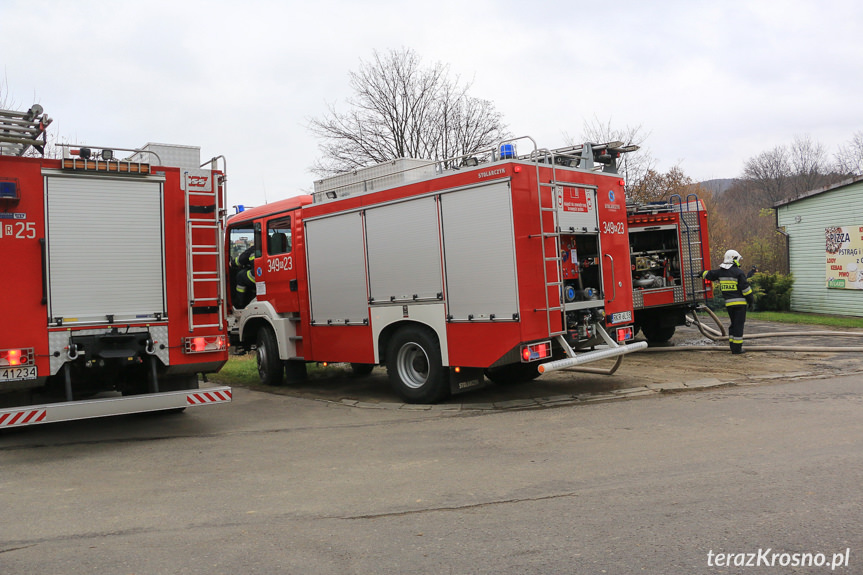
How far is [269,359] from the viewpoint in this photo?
38.5ft

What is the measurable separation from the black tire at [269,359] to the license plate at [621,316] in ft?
18.0

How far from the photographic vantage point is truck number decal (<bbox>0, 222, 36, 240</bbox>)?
702 cm

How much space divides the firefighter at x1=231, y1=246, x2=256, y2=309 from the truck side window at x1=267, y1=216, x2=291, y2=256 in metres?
0.67

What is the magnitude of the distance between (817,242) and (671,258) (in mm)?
10501

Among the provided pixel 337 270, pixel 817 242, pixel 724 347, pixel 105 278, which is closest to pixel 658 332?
pixel 724 347

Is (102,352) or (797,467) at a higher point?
(102,352)

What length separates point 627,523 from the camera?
4293mm

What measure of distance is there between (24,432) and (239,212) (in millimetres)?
5849

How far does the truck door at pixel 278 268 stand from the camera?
1131cm

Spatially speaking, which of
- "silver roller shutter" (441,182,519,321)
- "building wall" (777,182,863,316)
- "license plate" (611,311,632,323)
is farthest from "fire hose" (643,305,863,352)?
"building wall" (777,182,863,316)

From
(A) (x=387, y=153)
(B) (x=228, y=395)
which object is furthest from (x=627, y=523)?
(A) (x=387, y=153)

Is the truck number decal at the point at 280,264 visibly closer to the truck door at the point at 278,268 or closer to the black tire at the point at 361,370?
the truck door at the point at 278,268

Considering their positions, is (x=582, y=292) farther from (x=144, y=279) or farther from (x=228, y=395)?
(x=144, y=279)

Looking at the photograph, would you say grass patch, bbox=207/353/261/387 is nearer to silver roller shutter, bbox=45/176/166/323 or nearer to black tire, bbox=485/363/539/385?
black tire, bbox=485/363/539/385
